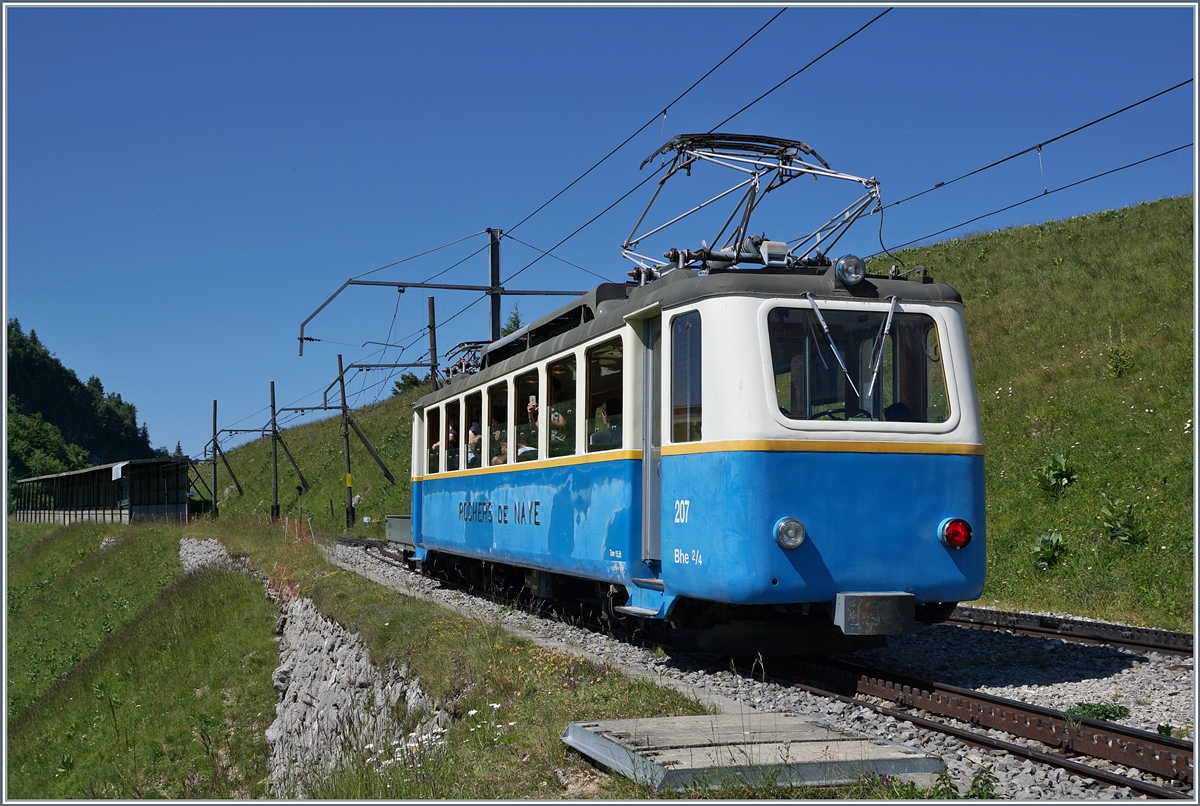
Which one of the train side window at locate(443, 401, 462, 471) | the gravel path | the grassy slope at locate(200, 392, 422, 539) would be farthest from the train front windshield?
the grassy slope at locate(200, 392, 422, 539)

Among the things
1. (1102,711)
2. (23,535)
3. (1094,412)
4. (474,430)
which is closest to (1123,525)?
(1094,412)

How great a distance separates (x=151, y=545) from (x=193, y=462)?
17135 mm

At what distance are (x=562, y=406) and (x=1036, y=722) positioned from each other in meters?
5.32

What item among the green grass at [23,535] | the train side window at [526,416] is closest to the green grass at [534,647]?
the train side window at [526,416]

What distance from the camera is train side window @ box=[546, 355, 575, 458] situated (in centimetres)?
1015

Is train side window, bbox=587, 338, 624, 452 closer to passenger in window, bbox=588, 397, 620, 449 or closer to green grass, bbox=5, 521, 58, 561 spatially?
passenger in window, bbox=588, 397, 620, 449

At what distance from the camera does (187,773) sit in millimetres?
12570

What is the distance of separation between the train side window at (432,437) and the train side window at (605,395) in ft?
20.1

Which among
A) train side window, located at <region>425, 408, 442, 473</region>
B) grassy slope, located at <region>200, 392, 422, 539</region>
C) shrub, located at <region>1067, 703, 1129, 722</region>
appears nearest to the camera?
shrub, located at <region>1067, 703, 1129, 722</region>

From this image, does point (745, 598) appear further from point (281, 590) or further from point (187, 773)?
point (281, 590)

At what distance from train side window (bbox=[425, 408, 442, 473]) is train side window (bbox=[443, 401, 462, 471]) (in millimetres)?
508

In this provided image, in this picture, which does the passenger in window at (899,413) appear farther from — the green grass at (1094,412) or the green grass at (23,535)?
the green grass at (23,535)

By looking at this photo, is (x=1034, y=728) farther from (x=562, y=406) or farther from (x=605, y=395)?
(x=562, y=406)

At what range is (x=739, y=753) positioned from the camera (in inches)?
208
